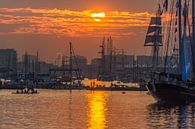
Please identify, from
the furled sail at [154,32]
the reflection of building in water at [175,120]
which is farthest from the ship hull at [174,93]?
the furled sail at [154,32]

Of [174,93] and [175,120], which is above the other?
[174,93]

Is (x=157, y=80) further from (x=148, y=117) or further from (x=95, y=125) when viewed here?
(x=95, y=125)

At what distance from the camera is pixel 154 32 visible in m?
132

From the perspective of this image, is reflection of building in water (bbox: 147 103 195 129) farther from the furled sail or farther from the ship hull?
the furled sail

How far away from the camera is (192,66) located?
9288cm

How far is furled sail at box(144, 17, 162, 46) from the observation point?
126000mm

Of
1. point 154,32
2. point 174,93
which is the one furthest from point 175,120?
point 154,32

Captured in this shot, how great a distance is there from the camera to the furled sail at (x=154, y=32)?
413ft

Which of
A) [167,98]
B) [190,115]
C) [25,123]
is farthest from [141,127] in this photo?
[167,98]

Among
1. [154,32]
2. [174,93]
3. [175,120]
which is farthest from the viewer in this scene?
[154,32]

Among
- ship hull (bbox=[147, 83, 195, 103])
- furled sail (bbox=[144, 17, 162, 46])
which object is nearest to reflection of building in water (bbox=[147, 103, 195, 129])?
ship hull (bbox=[147, 83, 195, 103])

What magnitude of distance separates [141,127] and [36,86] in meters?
145

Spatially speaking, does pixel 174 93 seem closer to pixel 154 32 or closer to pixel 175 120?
pixel 175 120

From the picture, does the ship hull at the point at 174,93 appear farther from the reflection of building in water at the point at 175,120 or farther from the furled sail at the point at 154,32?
the furled sail at the point at 154,32
